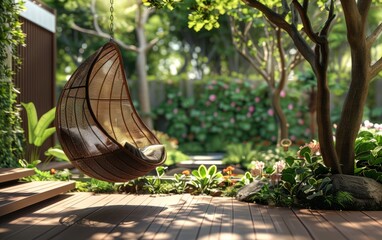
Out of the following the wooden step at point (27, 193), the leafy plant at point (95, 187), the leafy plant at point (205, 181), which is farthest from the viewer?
the leafy plant at point (95, 187)

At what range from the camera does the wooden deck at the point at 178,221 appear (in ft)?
14.3

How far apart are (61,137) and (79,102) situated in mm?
504

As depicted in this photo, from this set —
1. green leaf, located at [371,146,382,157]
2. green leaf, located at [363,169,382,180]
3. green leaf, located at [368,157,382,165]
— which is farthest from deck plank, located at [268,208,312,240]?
green leaf, located at [371,146,382,157]

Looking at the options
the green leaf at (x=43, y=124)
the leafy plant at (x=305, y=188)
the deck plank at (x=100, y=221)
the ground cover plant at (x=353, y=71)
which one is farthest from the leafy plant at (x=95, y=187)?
the ground cover plant at (x=353, y=71)

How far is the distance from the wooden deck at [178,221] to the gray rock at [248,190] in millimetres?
132

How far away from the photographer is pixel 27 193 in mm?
5719

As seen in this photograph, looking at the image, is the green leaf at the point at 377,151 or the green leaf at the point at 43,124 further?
the green leaf at the point at 43,124

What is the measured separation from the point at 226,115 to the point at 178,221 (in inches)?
372

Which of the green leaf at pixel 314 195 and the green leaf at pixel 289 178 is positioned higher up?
the green leaf at pixel 289 178

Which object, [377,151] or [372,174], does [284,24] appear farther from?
[372,174]

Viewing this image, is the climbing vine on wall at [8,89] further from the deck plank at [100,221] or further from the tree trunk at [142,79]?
the tree trunk at [142,79]

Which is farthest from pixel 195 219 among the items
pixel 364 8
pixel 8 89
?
pixel 8 89

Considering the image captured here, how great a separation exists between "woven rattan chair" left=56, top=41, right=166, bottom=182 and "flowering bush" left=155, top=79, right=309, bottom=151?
7489 mm

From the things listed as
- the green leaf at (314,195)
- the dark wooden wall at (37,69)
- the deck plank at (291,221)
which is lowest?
the deck plank at (291,221)
